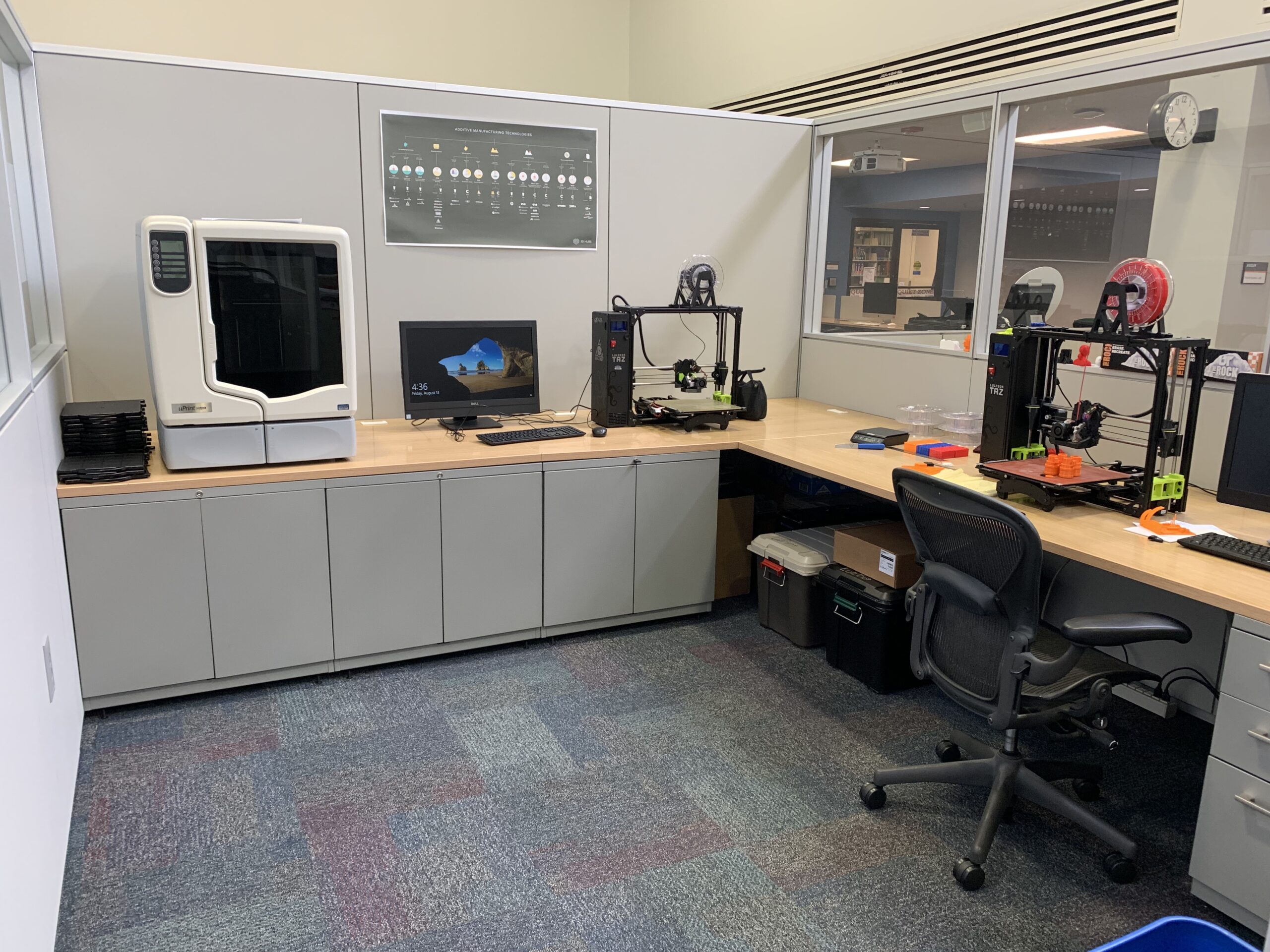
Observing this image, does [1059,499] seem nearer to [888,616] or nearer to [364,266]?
[888,616]

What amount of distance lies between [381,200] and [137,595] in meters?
1.72

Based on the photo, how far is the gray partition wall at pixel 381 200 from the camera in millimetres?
3090

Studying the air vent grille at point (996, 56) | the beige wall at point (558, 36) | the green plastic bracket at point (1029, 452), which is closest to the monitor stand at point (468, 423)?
the green plastic bracket at point (1029, 452)

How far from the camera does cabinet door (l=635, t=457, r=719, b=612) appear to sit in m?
3.42

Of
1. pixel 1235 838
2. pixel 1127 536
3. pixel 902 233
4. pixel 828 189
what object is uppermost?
pixel 828 189

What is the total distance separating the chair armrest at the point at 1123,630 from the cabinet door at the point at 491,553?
1849 mm

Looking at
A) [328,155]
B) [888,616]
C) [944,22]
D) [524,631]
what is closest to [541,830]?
[524,631]

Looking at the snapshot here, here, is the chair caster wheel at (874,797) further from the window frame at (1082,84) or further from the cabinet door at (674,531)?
the window frame at (1082,84)

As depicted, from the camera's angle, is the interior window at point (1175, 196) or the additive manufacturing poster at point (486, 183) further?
the additive manufacturing poster at point (486, 183)

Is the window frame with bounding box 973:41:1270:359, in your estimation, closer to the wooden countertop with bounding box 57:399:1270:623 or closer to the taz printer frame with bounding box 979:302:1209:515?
the taz printer frame with bounding box 979:302:1209:515

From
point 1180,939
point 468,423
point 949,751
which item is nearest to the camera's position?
point 1180,939

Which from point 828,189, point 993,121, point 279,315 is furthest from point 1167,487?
point 279,315

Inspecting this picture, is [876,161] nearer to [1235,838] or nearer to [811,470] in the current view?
[811,470]

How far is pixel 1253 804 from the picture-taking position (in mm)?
1856
